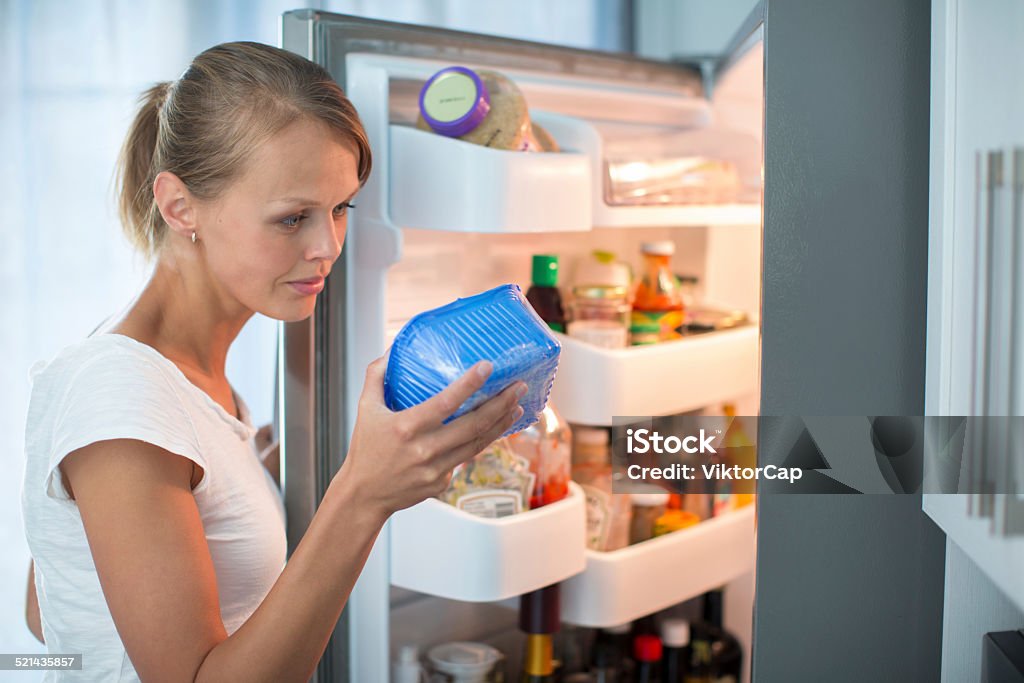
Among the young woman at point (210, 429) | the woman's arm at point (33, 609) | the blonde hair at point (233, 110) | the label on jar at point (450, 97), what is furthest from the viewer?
the woman's arm at point (33, 609)

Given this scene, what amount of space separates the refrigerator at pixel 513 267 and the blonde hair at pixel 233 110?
0.12m

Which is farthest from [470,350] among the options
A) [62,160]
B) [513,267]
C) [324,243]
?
[62,160]

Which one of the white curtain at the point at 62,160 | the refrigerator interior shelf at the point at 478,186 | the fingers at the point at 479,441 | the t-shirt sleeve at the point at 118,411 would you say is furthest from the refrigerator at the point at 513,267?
the white curtain at the point at 62,160

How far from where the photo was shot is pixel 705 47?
181cm

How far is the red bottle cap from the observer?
1.27 metres

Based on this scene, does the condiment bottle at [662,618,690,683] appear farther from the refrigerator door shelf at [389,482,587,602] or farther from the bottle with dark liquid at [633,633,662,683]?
the refrigerator door shelf at [389,482,587,602]

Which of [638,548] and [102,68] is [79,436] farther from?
[102,68]

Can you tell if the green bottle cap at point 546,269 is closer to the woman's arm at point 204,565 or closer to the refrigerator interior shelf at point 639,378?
the refrigerator interior shelf at point 639,378

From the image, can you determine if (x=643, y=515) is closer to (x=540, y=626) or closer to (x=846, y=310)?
(x=540, y=626)

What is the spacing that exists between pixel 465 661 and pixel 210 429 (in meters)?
0.46

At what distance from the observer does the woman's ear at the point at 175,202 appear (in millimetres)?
826

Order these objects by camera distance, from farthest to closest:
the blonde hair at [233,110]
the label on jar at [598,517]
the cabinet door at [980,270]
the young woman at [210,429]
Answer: the label on jar at [598,517], the blonde hair at [233,110], the young woman at [210,429], the cabinet door at [980,270]

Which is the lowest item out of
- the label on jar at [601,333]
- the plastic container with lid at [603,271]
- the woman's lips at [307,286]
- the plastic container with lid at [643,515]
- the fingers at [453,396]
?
the plastic container with lid at [643,515]

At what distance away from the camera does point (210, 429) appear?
2.85 feet
